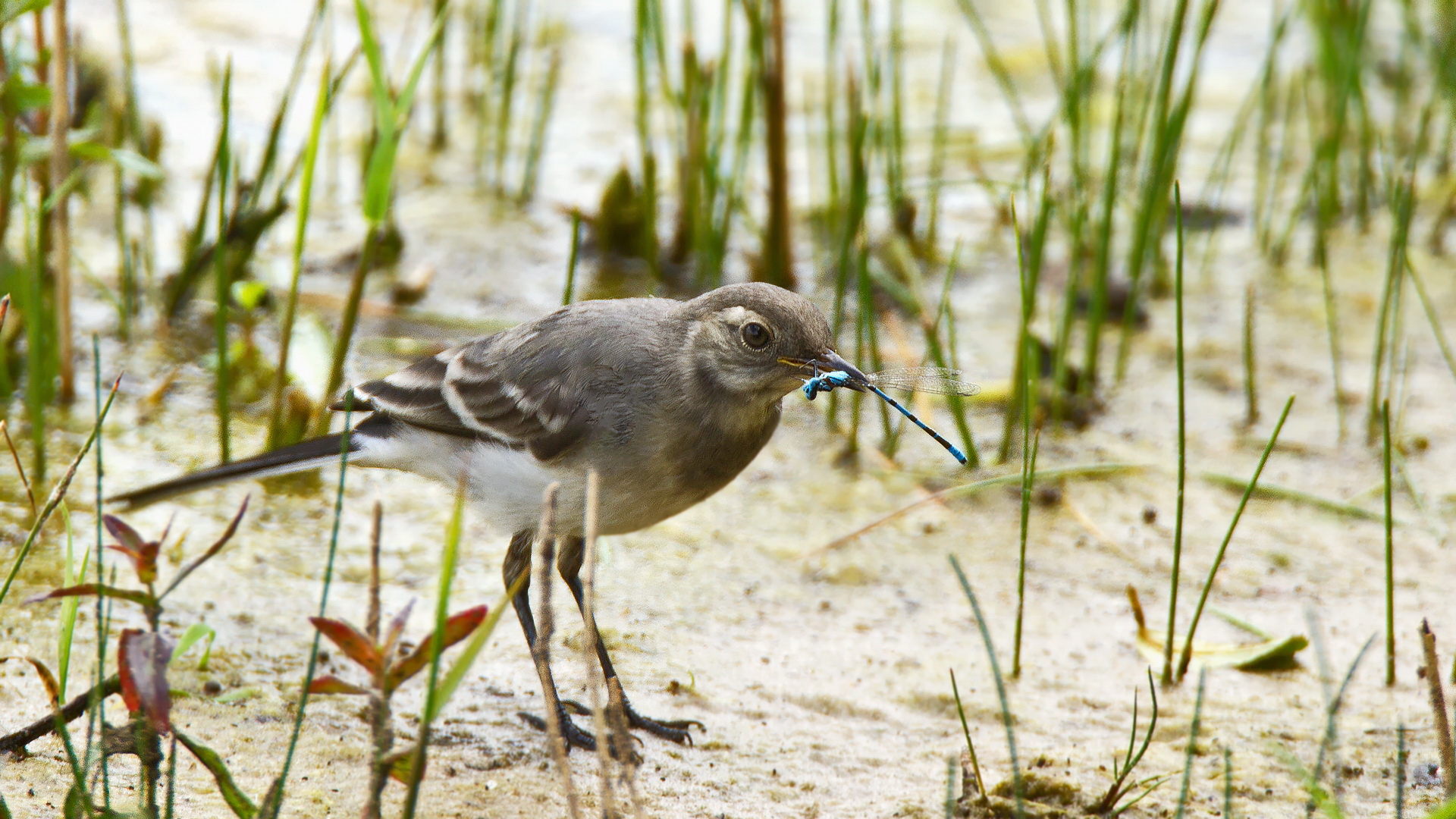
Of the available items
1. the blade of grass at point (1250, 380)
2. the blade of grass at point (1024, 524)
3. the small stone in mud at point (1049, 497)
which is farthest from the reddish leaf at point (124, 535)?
the blade of grass at point (1250, 380)

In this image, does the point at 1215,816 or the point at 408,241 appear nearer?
the point at 1215,816

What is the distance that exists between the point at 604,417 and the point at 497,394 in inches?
17.0

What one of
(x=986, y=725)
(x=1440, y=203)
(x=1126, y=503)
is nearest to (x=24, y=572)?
(x=986, y=725)

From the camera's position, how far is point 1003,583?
13.8ft

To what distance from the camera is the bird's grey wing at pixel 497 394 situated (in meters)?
3.63

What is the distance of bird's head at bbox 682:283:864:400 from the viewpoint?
11.1 feet

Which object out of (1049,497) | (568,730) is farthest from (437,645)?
(1049,497)

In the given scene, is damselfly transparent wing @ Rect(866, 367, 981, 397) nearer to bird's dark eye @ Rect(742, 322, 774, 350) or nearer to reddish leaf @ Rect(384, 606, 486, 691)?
bird's dark eye @ Rect(742, 322, 774, 350)

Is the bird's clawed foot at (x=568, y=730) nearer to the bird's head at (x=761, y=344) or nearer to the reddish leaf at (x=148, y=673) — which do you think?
the bird's head at (x=761, y=344)

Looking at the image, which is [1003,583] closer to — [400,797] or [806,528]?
[806,528]

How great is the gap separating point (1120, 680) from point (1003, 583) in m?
0.62

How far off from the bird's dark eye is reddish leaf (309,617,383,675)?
1.50 metres

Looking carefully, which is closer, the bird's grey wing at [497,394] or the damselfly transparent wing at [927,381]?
the damselfly transparent wing at [927,381]

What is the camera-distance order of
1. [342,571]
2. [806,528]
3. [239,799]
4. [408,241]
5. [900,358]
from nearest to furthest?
[239,799]
[342,571]
[806,528]
[900,358]
[408,241]
